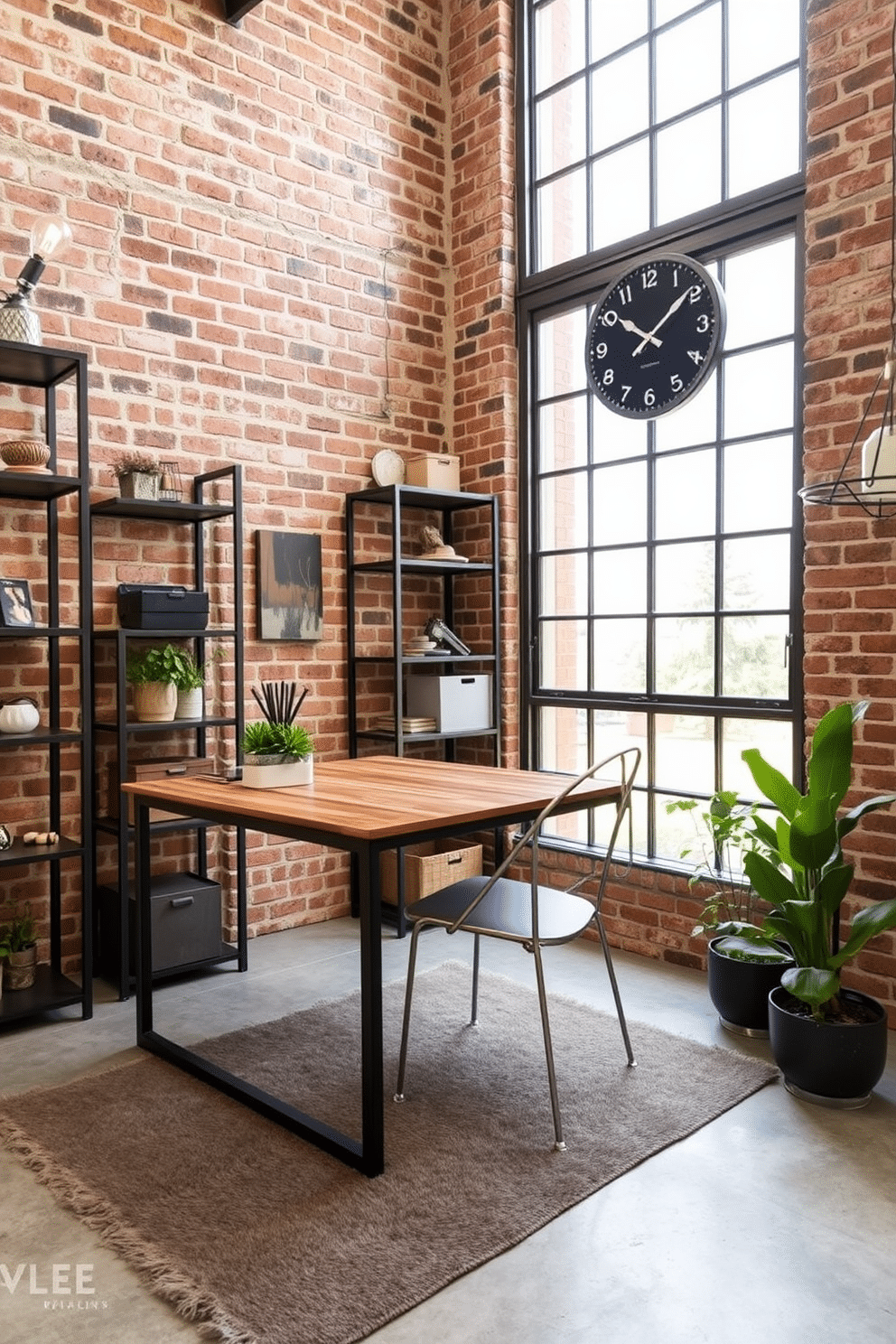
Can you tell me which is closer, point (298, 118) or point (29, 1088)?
point (29, 1088)

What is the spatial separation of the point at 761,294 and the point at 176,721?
2.55m

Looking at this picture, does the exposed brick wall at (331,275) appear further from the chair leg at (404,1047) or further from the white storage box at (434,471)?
the chair leg at (404,1047)

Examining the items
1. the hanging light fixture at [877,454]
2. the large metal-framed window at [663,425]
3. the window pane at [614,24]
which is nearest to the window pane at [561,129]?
the large metal-framed window at [663,425]

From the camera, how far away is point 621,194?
390cm

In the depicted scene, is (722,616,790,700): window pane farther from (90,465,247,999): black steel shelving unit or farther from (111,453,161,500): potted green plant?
(111,453,161,500): potted green plant

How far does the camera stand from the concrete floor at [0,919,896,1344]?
1.67 metres

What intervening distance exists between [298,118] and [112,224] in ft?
3.42

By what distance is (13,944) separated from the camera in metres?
3.14

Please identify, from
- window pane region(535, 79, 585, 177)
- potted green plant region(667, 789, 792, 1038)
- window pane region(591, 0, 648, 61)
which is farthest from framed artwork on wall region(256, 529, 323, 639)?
window pane region(591, 0, 648, 61)

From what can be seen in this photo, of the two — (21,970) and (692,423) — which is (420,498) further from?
(21,970)

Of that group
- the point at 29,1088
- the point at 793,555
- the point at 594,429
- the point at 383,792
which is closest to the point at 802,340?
the point at 793,555

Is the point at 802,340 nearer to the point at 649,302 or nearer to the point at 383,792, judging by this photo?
the point at 649,302

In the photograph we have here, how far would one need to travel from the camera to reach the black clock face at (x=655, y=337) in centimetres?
352

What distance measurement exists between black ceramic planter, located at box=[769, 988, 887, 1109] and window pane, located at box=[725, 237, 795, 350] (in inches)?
87.8
